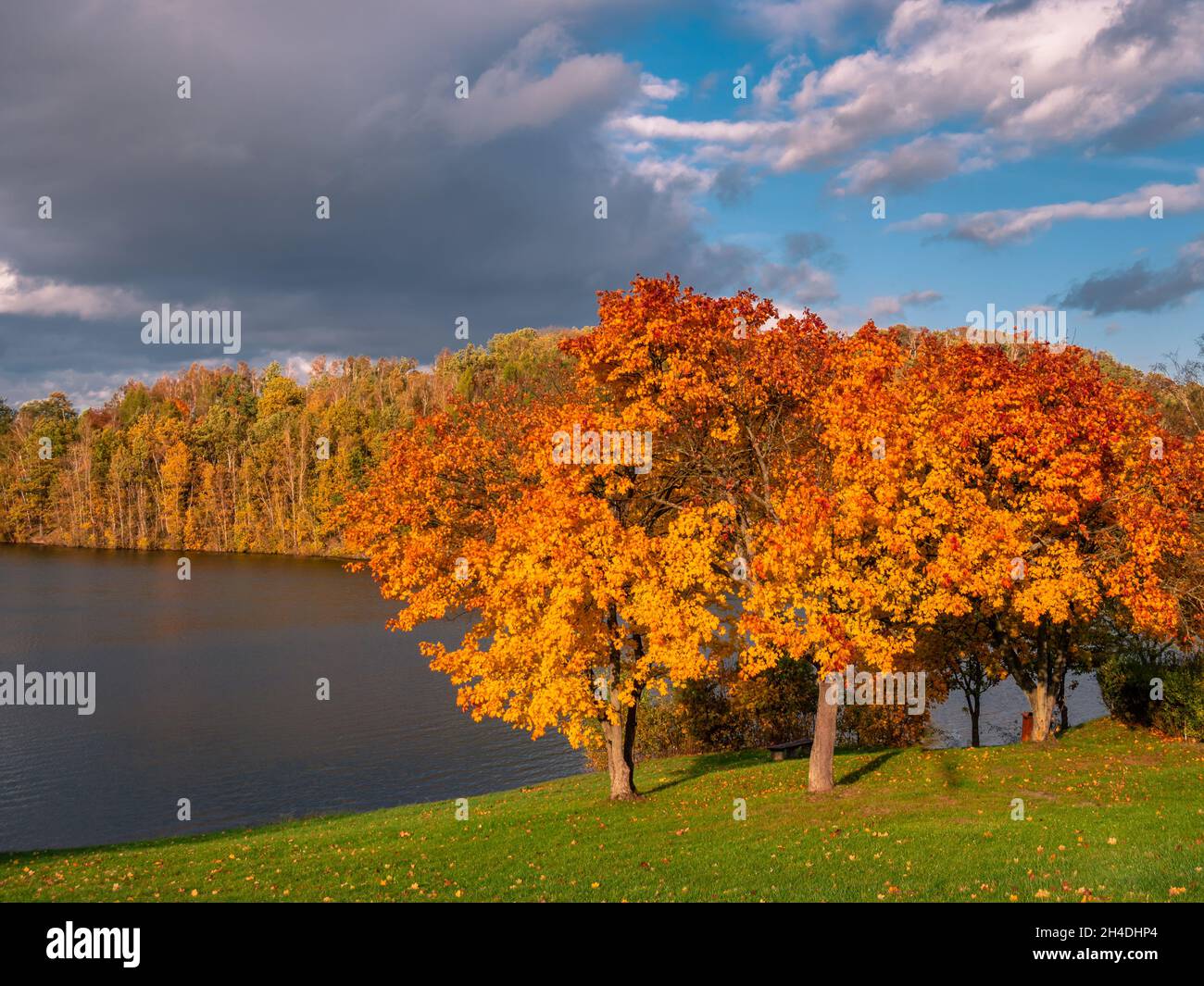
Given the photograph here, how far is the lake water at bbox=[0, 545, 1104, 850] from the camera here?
35.0m

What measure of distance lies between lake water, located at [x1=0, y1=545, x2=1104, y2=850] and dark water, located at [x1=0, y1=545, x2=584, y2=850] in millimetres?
125

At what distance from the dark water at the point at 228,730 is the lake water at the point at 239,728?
12cm

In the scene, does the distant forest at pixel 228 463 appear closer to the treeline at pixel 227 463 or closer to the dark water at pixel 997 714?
the treeline at pixel 227 463

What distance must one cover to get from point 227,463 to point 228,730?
4382 inches

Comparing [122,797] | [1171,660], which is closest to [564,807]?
[122,797]

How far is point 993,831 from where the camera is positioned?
59.3 ft

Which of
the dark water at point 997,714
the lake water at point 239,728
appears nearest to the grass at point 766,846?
the lake water at point 239,728

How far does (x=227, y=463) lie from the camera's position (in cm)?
14575

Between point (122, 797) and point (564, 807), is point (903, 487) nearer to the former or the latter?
point (564, 807)

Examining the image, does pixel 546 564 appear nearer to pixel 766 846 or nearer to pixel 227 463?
pixel 766 846

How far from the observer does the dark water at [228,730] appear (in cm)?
3488

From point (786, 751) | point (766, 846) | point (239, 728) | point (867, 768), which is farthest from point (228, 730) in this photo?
point (766, 846)

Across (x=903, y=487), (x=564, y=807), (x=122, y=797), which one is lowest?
(x=122, y=797)

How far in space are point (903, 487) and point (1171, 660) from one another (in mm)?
18589
